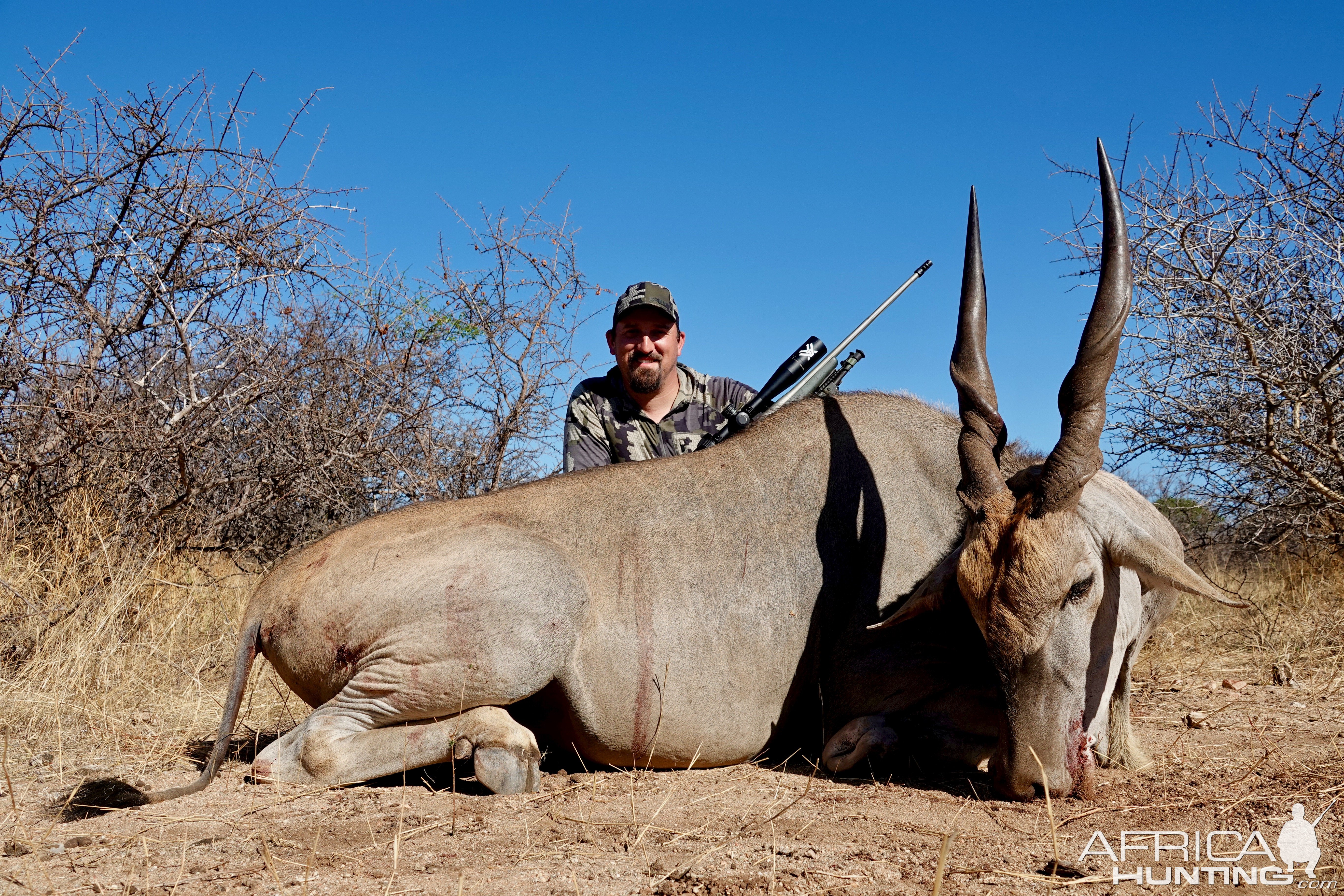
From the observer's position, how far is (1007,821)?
125 inches

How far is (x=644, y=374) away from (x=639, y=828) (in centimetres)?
351

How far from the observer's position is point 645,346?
620 cm

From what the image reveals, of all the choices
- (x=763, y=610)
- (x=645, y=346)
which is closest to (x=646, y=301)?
(x=645, y=346)

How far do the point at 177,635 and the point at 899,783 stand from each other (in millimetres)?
4285

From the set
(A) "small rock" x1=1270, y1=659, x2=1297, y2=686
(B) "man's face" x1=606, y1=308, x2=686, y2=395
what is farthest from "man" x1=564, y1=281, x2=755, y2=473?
(A) "small rock" x1=1270, y1=659, x2=1297, y2=686

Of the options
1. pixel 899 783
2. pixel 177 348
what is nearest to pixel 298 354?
pixel 177 348

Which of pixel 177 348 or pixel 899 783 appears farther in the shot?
pixel 177 348

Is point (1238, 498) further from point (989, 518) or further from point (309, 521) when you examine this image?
point (309, 521)

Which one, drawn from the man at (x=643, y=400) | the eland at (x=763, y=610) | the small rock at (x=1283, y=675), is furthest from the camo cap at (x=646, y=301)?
the small rock at (x=1283, y=675)

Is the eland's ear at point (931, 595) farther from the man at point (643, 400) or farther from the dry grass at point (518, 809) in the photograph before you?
the man at point (643, 400)

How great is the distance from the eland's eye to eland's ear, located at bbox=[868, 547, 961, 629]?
381 millimetres

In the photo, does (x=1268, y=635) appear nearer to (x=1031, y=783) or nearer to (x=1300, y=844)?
(x=1031, y=783)

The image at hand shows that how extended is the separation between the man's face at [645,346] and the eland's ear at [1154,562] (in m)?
3.26

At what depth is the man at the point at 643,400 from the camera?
20.4 ft
